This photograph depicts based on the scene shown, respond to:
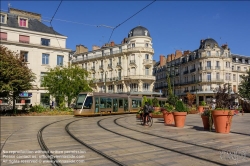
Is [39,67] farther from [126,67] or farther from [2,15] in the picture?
[126,67]

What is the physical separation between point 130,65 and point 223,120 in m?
45.3

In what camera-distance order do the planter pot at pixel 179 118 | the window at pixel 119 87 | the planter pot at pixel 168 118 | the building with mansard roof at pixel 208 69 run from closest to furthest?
the planter pot at pixel 179 118 < the planter pot at pixel 168 118 < the building with mansard roof at pixel 208 69 < the window at pixel 119 87

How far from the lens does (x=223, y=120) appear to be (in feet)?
31.6

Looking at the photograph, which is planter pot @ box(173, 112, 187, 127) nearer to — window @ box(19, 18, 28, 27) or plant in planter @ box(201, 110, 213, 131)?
plant in planter @ box(201, 110, 213, 131)

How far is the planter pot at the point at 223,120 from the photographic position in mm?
9516

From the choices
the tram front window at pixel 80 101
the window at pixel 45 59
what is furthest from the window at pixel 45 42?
the tram front window at pixel 80 101

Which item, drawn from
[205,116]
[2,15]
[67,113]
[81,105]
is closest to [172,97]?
[205,116]

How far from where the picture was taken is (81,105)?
74.4 ft

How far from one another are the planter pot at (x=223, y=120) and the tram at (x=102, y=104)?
1488 cm

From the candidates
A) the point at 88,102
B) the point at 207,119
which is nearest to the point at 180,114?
the point at 207,119

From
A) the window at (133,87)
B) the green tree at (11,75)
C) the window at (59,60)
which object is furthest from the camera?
the window at (133,87)

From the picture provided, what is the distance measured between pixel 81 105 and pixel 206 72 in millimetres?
40671

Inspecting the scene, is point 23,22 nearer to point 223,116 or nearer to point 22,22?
point 22,22

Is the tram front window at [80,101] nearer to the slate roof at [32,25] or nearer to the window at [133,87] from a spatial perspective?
the slate roof at [32,25]
